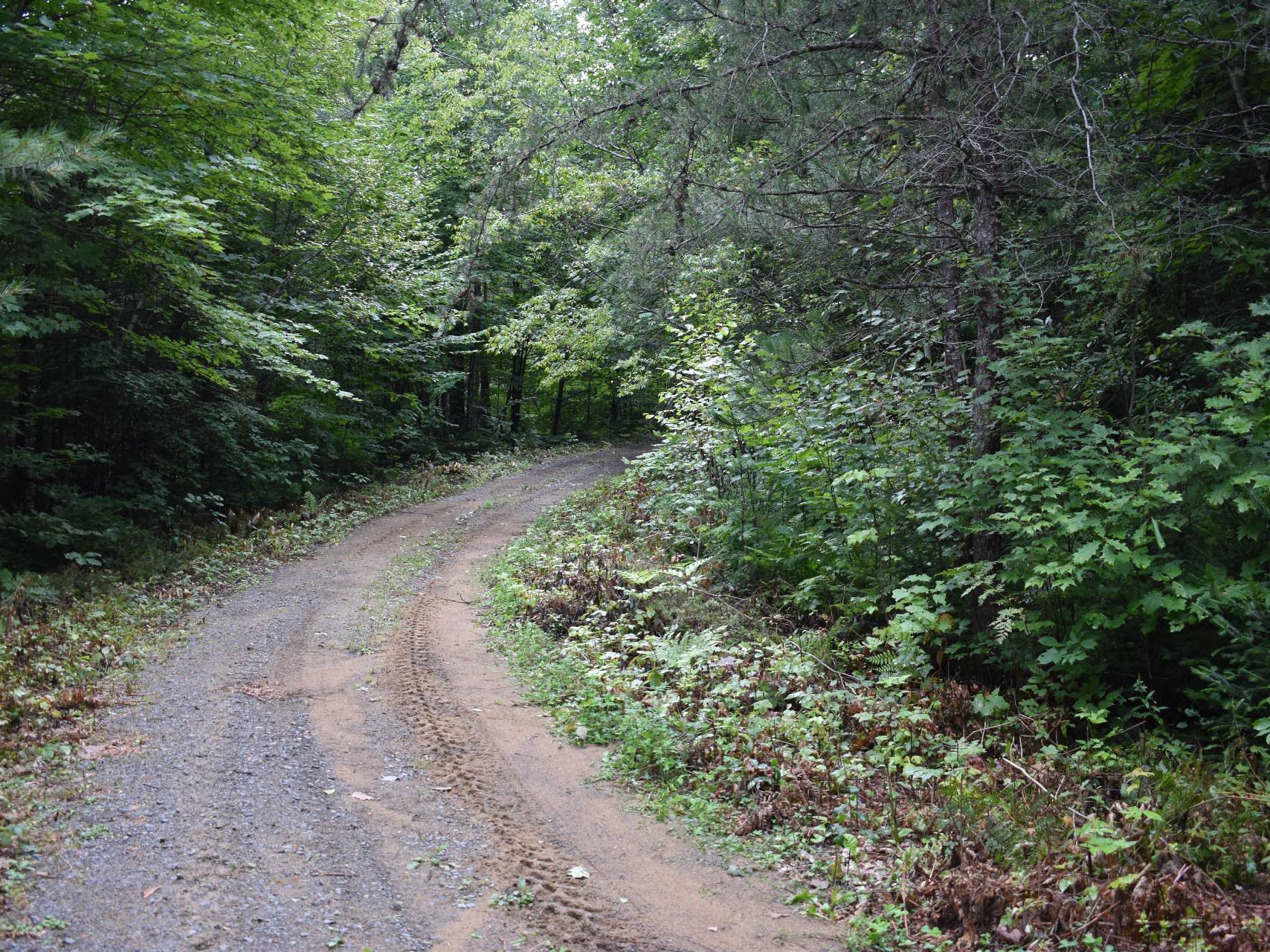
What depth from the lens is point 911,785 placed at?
5488mm

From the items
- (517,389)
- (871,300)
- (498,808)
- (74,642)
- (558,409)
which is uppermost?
(871,300)

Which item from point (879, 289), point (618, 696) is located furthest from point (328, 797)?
point (879, 289)

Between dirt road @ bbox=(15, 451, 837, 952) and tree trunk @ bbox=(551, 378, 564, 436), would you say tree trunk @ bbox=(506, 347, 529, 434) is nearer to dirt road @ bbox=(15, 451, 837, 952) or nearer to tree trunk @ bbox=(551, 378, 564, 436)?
tree trunk @ bbox=(551, 378, 564, 436)

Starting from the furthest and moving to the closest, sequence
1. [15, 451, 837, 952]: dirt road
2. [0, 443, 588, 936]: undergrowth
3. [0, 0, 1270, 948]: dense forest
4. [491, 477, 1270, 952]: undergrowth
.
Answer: [0, 0, 1270, 948]: dense forest
[0, 443, 588, 936]: undergrowth
[15, 451, 837, 952]: dirt road
[491, 477, 1270, 952]: undergrowth

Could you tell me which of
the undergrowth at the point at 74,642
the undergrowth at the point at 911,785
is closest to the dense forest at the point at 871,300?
the undergrowth at the point at 911,785

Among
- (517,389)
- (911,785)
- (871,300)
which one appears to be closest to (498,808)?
(911,785)

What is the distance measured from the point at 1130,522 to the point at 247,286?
15.0 meters

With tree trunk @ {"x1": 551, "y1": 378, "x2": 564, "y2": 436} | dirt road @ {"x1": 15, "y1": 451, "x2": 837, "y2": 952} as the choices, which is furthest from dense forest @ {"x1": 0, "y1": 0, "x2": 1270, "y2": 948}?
tree trunk @ {"x1": 551, "y1": 378, "x2": 564, "y2": 436}

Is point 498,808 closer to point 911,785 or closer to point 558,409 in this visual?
point 911,785

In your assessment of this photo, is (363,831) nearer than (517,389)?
Yes

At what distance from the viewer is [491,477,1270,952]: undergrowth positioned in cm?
411

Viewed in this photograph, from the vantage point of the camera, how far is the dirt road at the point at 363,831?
4.21 metres

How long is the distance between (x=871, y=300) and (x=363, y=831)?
265 inches

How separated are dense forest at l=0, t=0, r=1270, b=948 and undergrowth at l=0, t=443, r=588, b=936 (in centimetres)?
64
